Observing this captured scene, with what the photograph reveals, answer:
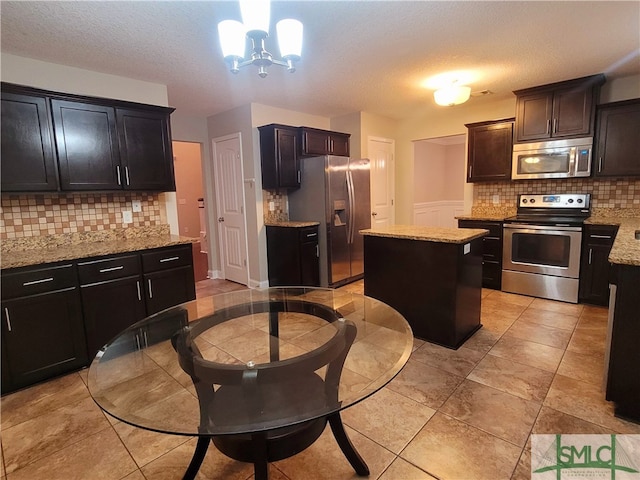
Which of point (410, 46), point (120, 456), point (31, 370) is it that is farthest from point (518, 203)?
point (31, 370)

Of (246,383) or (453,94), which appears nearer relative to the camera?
(246,383)

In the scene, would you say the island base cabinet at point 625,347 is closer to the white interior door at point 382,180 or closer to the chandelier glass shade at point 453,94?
the chandelier glass shade at point 453,94

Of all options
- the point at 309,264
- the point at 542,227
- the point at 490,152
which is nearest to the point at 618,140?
the point at 542,227

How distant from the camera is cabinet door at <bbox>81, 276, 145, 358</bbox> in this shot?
8.37 feet

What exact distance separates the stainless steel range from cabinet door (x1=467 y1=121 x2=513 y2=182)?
0.54 meters

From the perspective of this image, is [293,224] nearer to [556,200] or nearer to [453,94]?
[453,94]

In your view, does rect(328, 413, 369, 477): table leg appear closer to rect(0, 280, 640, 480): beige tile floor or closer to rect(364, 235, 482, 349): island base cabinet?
rect(0, 280, 640, 480): beige tile floor

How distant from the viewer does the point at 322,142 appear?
15.3ft

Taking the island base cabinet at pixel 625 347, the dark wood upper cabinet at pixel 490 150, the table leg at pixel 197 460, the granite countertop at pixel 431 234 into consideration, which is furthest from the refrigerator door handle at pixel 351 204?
the table leg at pixel 197 460

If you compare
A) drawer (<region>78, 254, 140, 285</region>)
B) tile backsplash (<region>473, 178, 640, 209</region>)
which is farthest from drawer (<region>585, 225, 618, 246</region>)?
drawer (<region>78, 254, 140, 285</region>)

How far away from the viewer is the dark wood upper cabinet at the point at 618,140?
340 centimetres

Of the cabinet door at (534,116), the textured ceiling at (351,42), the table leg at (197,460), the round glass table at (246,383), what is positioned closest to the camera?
the round glass table at (246,383)

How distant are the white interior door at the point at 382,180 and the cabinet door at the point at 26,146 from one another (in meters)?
3.85

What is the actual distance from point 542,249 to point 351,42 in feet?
9.90
